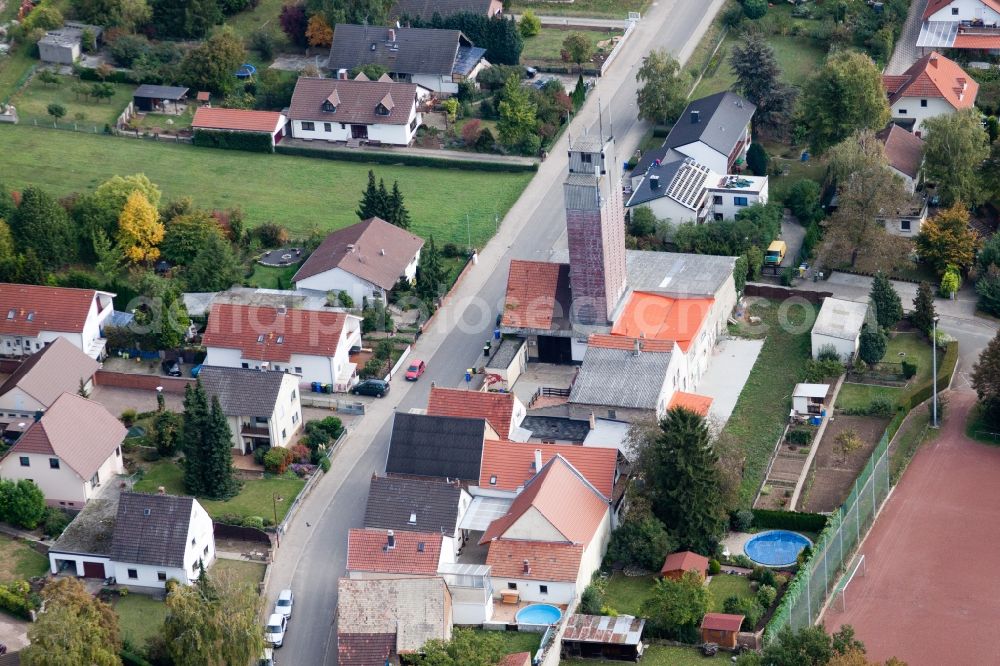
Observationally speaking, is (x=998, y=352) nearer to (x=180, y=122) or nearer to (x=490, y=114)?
(x=490, y=114)

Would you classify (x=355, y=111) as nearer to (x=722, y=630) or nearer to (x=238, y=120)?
(x=238, y=120)

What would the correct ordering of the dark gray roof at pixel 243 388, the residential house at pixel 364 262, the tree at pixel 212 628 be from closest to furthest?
1. the tree at pixel 212 628
2. the dark gray roof at pixel 243 388
3. the residential house at pixel 364 262

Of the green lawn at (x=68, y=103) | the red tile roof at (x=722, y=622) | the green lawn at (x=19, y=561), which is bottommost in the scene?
the green lawn at (x=68, y=103)

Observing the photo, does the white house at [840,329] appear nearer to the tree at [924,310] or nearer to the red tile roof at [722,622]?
the tree at [924,310]

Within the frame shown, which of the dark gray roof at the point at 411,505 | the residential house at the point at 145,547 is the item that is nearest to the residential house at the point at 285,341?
the dark gray roof at the point at 411,505

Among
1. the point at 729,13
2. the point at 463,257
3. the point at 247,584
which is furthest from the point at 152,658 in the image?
the point at 729,13
